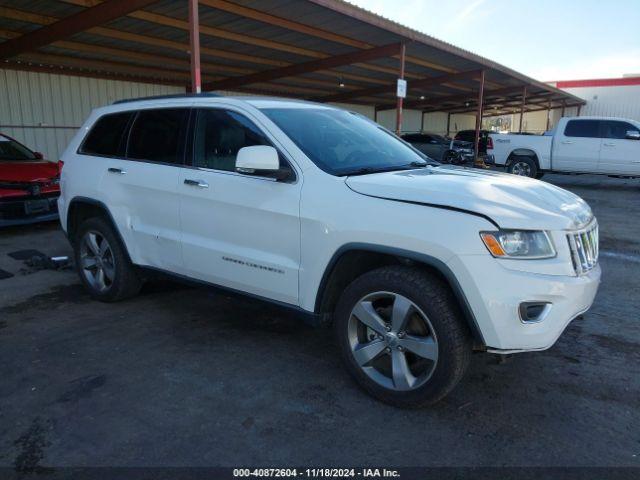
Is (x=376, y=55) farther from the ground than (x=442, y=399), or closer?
farther from the ground

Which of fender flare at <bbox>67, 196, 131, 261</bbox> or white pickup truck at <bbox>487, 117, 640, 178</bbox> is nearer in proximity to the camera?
fender flare at <bbox>67, 196, 131, 261</bbox>

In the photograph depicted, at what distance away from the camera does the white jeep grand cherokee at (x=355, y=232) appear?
2717 mm

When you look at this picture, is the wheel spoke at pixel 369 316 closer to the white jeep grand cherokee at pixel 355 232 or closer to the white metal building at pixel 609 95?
the white jeep grand cherokee at pixel 355 232

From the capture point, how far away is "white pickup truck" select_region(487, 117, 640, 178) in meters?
15.0

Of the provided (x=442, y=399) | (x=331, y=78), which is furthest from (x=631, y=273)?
(x=331, y=78)

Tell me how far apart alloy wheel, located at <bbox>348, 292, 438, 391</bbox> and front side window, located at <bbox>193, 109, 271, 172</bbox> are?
142 cm

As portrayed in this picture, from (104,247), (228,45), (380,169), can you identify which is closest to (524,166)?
(228,45)

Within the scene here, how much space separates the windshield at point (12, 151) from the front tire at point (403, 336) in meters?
8.11

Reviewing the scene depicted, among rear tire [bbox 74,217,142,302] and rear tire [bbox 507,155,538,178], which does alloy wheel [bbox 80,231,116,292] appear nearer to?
rear tire [bbox 74,217,142,302]


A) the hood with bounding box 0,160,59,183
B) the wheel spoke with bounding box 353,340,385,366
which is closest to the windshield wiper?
the wheel spoke with bounding box 353,340,385,366

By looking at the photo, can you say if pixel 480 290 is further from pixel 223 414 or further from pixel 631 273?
pixel 631 273

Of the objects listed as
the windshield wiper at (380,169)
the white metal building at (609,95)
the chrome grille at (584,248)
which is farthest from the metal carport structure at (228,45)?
the white metal building at (609,95)

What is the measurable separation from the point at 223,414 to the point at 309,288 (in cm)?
92

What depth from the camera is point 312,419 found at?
296 cm
